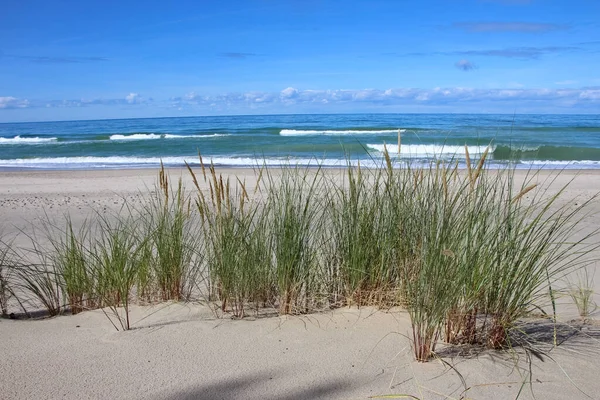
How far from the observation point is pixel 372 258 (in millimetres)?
3699

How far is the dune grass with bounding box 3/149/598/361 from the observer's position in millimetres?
2961

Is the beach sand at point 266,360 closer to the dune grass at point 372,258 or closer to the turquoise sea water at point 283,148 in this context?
the dune grass at point 372,258

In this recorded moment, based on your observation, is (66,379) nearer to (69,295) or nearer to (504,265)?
(69,295)

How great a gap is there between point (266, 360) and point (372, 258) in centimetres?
100

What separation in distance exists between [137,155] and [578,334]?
75.6ft

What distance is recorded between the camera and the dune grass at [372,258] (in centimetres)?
296

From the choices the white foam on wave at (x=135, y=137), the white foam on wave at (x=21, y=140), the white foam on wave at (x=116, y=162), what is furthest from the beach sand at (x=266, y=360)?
the white foam on wave at (x=21, y=140)

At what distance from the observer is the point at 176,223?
4035 millimetres

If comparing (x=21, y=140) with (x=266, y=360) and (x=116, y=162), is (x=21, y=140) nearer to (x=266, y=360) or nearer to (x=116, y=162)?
(x=116, y=162)

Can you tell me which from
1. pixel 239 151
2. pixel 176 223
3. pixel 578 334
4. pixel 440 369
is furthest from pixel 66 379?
pixel 239 151

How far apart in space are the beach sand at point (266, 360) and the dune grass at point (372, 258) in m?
0.16

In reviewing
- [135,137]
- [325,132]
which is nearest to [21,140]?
[135,137]

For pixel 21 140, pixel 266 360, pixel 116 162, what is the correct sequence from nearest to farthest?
pixel 266 360, pixel 116 162, pixel 21 140

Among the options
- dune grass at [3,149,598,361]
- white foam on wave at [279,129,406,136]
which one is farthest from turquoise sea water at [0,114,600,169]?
dune grass at [3,149,598,361]
